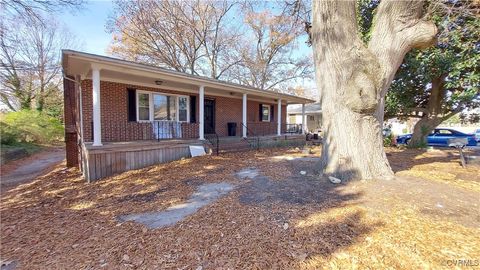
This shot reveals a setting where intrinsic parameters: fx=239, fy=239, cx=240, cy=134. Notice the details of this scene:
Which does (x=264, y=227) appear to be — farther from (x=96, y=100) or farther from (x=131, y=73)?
(x=131, y=73)

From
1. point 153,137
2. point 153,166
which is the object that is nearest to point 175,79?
point 153,137

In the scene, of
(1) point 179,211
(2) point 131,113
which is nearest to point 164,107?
(2) point 131,113

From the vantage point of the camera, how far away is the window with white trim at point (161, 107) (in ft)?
33.5

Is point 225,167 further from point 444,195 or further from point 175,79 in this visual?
point 444,195

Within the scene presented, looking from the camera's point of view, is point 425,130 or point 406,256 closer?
point 406,256

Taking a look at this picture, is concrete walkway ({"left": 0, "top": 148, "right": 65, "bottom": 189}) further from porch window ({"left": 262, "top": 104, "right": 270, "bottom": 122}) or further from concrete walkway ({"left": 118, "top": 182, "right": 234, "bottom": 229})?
porch window ({"left": 262, "top": 104, "right": 270, "bottom": 122})

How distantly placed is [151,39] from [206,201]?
19715 millimetres

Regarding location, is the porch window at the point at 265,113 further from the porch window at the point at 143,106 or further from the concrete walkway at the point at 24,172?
the concrete walkway at the point at 24,172

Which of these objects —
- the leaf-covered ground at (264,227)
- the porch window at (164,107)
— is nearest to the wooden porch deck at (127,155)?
the leaf-covered ground at (264,227)

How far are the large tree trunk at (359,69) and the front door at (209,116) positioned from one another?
8399 mm

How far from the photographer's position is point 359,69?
512cm

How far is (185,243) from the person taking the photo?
305 cm

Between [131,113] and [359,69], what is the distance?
8.49 m

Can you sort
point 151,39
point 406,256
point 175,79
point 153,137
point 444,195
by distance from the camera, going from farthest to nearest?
point 151,39
point 153,137
point 175,79
point 444,195
point 406,256
